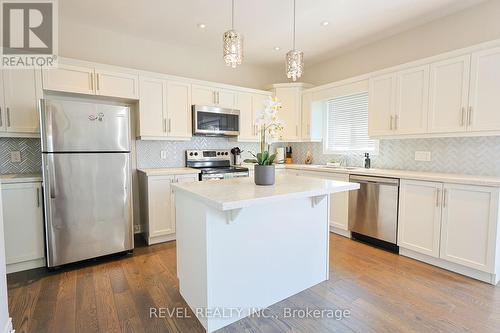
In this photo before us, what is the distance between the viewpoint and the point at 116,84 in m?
3.09

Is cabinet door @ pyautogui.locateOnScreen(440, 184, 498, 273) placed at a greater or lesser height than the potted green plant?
lesser

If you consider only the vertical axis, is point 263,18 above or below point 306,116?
above

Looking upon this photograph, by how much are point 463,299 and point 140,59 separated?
4465 mm

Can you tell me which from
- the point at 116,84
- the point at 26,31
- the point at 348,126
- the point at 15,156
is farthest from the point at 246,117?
the point at 15,156

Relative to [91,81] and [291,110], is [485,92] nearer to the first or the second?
[291,110]

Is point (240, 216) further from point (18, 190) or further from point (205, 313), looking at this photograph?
point (18, 190)

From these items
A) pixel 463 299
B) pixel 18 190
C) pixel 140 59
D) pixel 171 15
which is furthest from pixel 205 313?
pixel 140 59

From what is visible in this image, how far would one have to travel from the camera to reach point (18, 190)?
95.7 inches

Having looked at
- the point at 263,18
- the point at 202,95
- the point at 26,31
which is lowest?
the point at 202,95

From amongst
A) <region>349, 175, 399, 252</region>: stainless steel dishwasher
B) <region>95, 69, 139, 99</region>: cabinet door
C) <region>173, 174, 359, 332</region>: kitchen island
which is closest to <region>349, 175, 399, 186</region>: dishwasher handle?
<region>349, 175, 399, 252</region>: stainless steel dishwasher

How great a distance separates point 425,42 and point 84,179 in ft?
14.0

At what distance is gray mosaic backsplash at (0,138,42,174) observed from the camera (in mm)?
2805

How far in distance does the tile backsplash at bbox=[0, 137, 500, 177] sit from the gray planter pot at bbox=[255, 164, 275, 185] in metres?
2.26

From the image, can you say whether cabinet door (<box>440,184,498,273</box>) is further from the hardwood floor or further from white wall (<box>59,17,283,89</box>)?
white wall (<box>59,17,283,89</box>)
